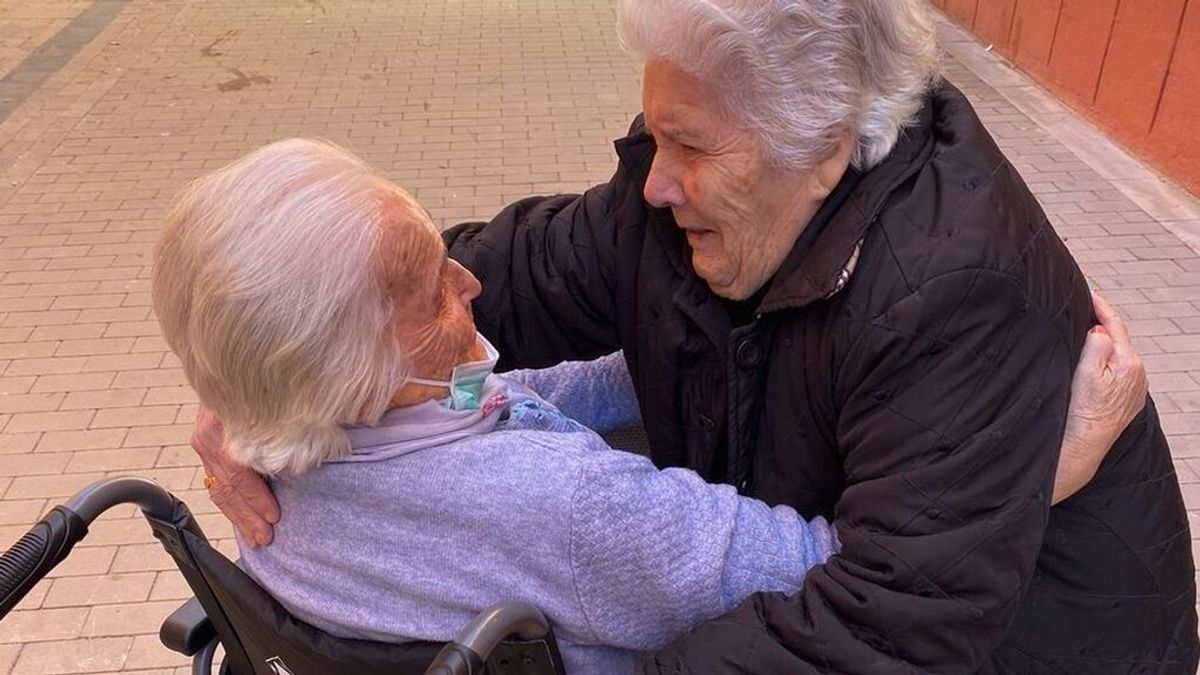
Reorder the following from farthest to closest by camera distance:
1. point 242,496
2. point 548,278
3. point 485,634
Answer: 1. point 548,278
2. point 242,496
3. point 485,634

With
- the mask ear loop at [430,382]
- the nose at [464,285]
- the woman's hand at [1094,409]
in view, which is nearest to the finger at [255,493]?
the mask ear loop at [430,382]

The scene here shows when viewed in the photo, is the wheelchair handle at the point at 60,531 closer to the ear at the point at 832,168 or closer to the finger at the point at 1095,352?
the ear at the point at 832,168

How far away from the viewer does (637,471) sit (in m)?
1.27

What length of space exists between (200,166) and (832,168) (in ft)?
15.7

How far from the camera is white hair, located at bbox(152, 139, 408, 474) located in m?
1.12

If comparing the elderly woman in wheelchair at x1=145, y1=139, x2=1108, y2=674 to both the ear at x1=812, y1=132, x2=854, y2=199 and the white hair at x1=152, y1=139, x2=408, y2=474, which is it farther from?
the ear at x1=812, y1=132, x2=854, y2=199

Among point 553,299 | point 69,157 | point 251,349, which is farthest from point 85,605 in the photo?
point 69,157

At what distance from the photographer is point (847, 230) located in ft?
4.36

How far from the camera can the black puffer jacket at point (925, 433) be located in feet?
4.01

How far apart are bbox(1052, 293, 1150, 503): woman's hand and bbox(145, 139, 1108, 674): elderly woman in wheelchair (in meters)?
0.35

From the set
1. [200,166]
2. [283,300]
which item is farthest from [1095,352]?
[200,166]

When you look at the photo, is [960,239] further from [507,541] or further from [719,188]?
[507,541]

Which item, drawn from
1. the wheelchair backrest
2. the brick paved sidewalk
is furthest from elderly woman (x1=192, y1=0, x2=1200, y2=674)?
the brick paved sidewalk

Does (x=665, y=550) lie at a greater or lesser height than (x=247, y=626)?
greater
